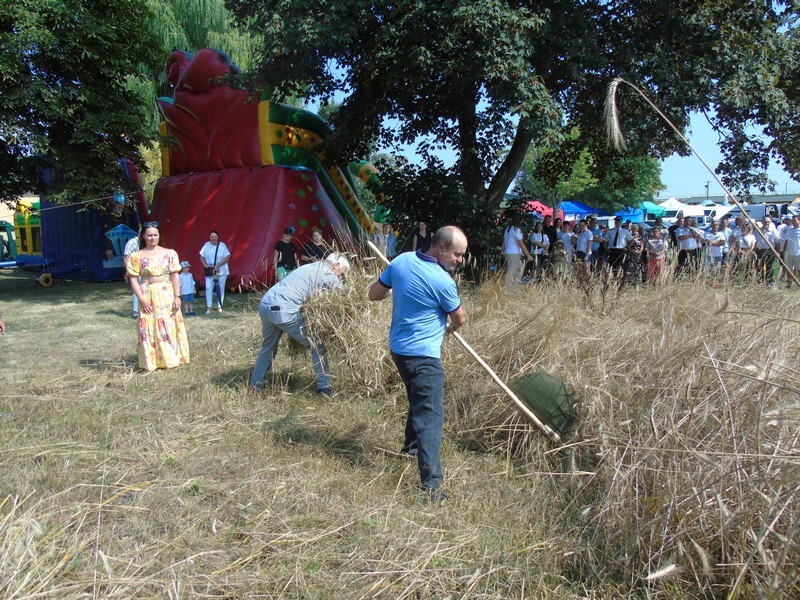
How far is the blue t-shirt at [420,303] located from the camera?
10.5ft

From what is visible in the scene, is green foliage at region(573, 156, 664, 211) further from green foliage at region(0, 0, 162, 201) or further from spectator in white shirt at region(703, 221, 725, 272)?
green foliage at region(0, 0, 162, 201)

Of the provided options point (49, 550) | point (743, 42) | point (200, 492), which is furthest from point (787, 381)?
point (743, 42)

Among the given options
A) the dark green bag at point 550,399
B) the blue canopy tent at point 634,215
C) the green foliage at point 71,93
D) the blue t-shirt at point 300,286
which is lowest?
the dark green bag at point 550,399

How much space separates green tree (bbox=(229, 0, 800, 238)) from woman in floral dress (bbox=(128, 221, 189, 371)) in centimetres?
443

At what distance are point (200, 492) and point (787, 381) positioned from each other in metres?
2.88

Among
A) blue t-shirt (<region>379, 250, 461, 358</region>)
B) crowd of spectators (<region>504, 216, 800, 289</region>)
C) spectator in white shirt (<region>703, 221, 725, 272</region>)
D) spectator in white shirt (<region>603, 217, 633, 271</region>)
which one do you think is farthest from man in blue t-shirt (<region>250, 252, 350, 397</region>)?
spectator in white shirt (<region>603, 217, 633, 271</region>)

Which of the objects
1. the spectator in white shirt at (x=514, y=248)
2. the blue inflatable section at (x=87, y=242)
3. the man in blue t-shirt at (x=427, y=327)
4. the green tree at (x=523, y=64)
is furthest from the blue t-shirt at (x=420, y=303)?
the blue inflatable section at (x=87, y=242)

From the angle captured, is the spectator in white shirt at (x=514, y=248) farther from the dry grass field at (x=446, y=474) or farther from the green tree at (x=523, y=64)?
the dry grass field at (x=446, y=474)

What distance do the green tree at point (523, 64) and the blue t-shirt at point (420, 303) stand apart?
5.95 m

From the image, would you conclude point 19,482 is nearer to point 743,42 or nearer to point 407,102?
point 407,102

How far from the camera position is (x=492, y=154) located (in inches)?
460

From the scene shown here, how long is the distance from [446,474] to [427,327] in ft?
2.95

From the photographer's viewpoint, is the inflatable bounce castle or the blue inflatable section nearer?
the inflatable bounce castle

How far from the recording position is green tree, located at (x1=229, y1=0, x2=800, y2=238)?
8.48 meters
